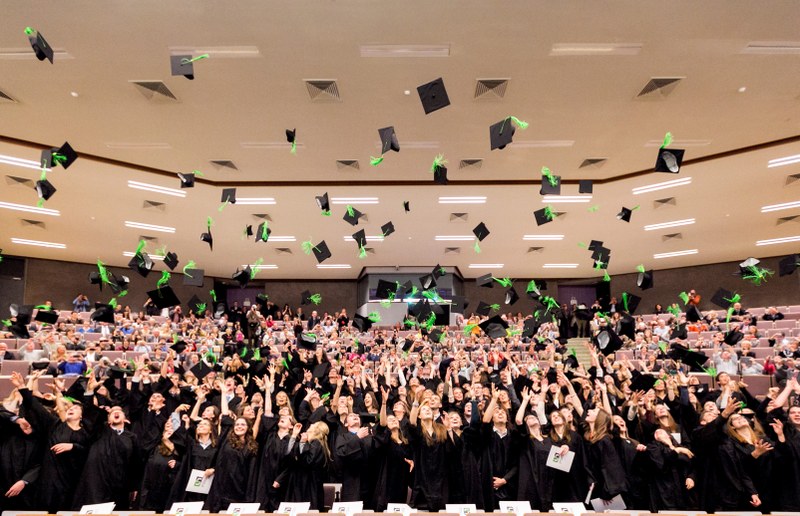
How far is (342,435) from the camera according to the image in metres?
4.95

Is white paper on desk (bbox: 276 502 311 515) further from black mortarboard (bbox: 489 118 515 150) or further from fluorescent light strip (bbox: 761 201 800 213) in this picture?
fluorescent light strip (bbox: 761 201 800 213)

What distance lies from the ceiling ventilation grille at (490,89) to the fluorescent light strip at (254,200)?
615 cm

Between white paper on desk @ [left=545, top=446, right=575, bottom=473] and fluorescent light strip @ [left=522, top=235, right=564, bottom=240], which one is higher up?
fluorescent light strip @ [left=522, top=235, right=564, bottom=240]

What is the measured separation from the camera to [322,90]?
282 inches

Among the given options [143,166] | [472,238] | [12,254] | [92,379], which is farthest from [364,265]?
[92,379]

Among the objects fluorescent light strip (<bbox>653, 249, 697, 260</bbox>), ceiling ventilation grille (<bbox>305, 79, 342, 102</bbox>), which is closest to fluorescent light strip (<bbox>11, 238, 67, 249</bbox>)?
ceiling ventilation grille (<bbox>305, 79, 342, 102</bbox>)

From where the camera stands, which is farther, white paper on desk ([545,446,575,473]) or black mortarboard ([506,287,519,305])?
black mortarboard ([506,287,519,305])

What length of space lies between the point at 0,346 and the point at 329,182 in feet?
20.4

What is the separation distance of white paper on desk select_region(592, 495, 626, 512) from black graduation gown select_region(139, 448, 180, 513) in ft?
12.5

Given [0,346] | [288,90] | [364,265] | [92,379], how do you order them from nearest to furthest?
[92,379]
[288,90]
[0,346]
[364,265]

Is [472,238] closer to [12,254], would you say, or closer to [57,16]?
[57,16]

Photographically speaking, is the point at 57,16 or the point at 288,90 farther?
the point at 288,90

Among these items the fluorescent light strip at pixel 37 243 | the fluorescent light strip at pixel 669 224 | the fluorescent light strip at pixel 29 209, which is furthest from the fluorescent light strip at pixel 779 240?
the fluorescent light strip at pixel 37 243

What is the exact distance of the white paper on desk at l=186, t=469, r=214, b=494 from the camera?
15.1 ft
